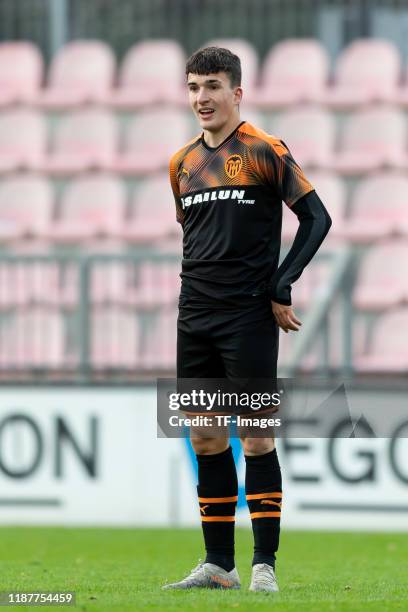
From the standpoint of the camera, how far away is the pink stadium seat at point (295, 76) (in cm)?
1311

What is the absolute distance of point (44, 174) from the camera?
510 inches

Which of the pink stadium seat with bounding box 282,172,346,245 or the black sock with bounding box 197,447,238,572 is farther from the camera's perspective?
the pink stadium seat with bounding box 282,172,346,245

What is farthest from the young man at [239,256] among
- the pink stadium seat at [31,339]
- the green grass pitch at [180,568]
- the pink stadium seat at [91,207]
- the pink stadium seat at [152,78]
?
the pink stadium seat at [152,78]

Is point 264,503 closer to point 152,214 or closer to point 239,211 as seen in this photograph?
point 239,211

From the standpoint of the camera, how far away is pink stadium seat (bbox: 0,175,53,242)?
12.4m

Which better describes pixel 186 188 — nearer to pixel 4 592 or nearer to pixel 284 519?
pixel 4 592

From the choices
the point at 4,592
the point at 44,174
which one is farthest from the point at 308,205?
the point at 44,174

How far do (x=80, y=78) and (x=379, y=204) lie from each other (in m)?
3.35

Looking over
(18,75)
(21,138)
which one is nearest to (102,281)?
(21,138)

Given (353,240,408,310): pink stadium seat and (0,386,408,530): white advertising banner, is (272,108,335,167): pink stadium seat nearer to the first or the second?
(353,240,408,310): pink stadium seat

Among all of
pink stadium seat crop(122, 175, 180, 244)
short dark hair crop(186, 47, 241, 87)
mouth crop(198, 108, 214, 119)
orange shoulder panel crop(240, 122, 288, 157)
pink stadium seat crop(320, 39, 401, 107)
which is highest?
pink stadium seat crop(320, 39, 401, 107)

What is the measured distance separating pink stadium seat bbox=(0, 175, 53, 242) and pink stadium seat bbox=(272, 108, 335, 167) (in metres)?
2.04

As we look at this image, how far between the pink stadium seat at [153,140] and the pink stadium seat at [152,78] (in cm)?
25

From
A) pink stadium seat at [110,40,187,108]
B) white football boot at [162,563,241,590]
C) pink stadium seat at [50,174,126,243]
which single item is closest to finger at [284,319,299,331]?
white football boot at [162,563,241,590]
